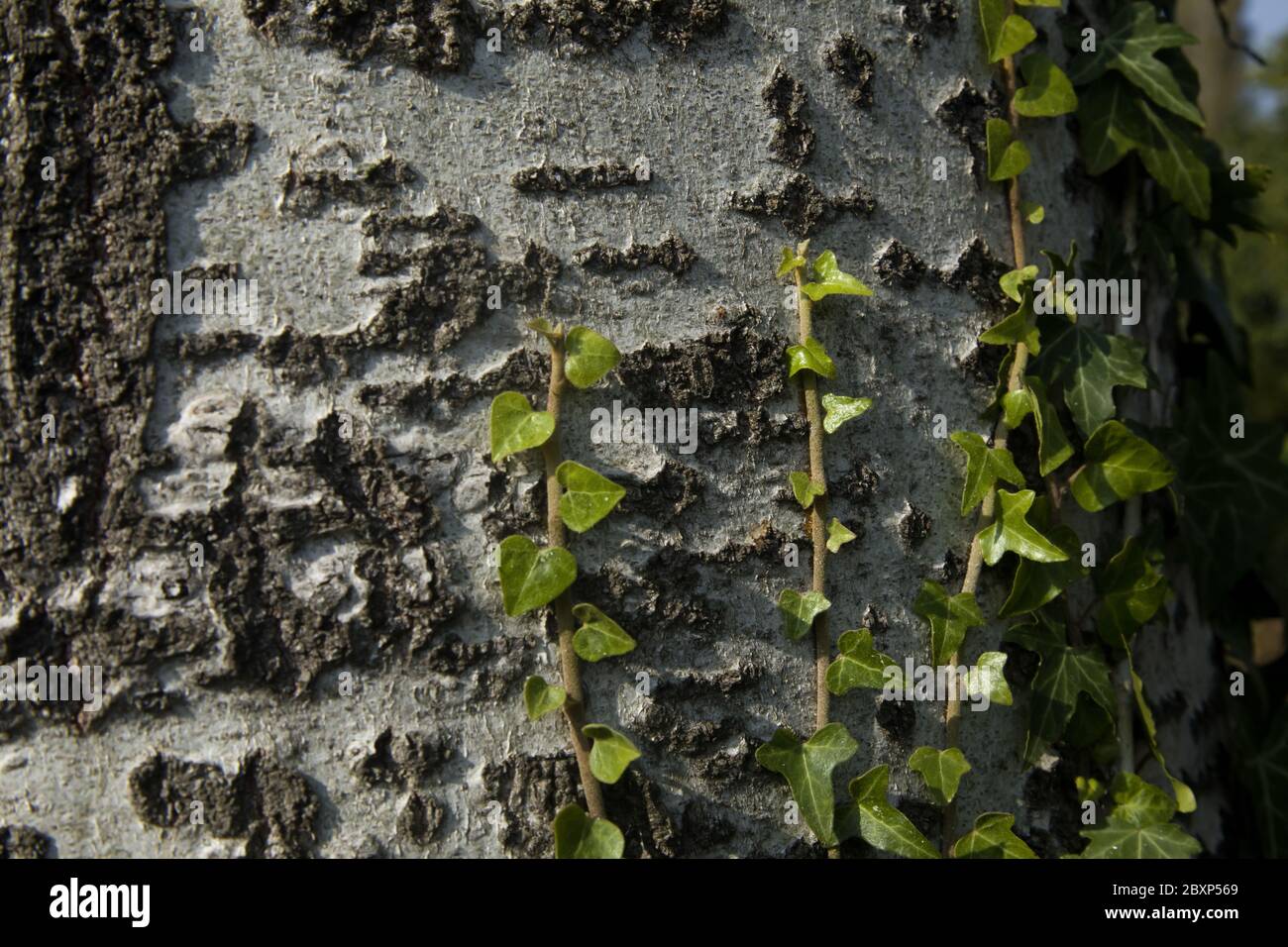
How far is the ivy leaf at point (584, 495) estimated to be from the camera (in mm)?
1140

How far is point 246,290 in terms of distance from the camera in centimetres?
113

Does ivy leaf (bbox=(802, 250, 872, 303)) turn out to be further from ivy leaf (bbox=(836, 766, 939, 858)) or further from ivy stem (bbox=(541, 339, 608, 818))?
ivy leaf (bbox=(836, 766, 939, 858))

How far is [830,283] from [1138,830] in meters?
0.86

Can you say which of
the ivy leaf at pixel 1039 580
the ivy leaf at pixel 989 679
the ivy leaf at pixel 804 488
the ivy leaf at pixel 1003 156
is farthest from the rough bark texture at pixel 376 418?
the ivy leaf at pixel 1003 156

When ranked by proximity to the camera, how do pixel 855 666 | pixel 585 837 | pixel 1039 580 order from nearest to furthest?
pixel 585 837 < pixel 855 666 < pixel 1039 580

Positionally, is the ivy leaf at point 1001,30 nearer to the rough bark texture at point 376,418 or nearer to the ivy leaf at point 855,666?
the rough bark texture at point 376,418

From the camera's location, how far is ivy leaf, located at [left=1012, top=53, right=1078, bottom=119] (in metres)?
1.41

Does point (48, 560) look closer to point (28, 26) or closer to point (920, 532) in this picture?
point (28, 26)

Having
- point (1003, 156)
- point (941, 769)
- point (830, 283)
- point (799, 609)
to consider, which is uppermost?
point (1003, 156)

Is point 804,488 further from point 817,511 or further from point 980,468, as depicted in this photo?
point 980,468

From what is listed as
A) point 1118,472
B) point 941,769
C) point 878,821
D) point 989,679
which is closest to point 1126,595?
point 1118,472

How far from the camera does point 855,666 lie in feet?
4.02

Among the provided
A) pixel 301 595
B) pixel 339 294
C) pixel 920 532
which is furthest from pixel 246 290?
pixel 920 532
